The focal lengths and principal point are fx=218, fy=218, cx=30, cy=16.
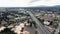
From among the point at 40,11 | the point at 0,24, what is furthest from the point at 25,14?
the point at 0,24

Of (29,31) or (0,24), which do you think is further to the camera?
(0,24)

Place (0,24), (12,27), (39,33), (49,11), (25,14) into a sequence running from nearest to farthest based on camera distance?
(39,33) → (12,27) → (0,24) → (25,14) → (49,11)

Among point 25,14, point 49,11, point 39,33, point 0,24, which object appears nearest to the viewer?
point 39,33

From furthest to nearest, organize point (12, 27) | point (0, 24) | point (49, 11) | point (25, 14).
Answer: point (49, 11) < point (25, 14) < point (0, 24) < point (12, 27)

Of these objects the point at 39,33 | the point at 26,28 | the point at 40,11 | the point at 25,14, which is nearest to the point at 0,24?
the point at 26,28

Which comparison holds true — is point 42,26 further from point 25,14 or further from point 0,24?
point 25,14

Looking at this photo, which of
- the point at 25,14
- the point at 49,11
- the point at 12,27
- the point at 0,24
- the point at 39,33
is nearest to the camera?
the point at 39,33

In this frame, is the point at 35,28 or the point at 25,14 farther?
the point at 25,14

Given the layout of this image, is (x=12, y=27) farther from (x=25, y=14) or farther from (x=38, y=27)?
(x=25, y=14)
